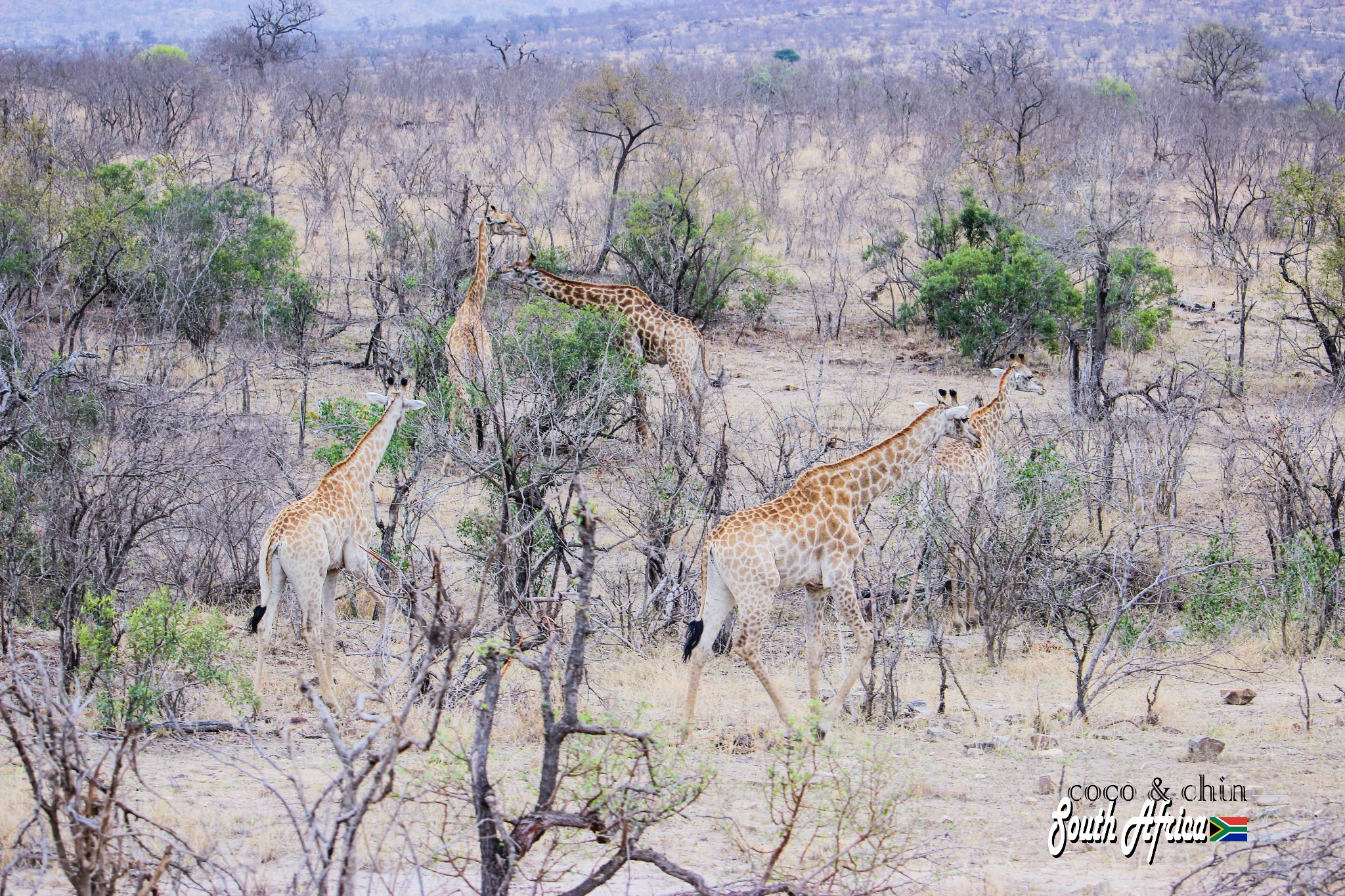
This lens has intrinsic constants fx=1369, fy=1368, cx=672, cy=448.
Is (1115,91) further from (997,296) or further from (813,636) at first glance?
(813,636)

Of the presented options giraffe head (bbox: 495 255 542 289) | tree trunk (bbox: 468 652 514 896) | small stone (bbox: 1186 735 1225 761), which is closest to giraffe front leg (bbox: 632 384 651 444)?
giraffe head (bbox: 495 255 542 289)

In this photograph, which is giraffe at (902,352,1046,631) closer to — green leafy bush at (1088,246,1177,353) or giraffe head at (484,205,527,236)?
giraffe head at (484,205,527,236)

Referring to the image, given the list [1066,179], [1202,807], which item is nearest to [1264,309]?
[1066,179]

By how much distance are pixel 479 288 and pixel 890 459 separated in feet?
19.7

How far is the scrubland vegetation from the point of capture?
17.4ft

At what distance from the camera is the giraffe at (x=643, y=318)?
1289 centimetres

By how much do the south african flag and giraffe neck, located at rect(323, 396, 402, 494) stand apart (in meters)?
Answer: 4.91

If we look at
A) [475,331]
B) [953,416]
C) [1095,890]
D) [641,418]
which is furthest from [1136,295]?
[1095,890]

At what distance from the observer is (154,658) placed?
6.96 metres

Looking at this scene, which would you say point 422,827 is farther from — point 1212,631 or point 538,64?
point 538,64

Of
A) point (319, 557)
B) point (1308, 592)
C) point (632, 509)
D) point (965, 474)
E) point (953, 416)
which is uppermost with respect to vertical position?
point (953, 416)

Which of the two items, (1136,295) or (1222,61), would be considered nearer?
(1136,295)

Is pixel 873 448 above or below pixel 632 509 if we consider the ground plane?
above

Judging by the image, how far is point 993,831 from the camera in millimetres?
5762
